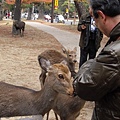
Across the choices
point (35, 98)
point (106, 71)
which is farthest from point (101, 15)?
point (35, 98)

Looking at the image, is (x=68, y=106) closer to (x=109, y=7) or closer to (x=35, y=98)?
(x=35, y=98)

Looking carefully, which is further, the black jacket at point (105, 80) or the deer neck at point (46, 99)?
the deer neck at point (46, 99)

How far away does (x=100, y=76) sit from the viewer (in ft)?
6.71

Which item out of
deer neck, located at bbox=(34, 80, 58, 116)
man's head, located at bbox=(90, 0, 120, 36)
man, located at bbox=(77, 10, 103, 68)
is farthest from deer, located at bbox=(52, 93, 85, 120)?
man's head, located at bbox=(90, 0, 120, 36)

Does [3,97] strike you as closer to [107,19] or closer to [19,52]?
[107,19]

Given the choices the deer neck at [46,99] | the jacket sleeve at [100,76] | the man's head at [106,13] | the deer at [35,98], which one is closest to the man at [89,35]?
the deer at [35,98]

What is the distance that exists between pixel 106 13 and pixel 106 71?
36 cm

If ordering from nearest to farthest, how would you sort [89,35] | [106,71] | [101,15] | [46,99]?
[106,71] < [101,15] < [46,99] < [89,35]

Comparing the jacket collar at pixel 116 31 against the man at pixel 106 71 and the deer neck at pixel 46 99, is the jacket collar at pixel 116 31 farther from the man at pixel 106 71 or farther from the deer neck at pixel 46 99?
the deer neck at pixel 46 99

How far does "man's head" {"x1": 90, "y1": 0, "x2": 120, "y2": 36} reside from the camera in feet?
6.89

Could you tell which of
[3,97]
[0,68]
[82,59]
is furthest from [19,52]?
[3,97]

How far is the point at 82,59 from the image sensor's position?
323 inches

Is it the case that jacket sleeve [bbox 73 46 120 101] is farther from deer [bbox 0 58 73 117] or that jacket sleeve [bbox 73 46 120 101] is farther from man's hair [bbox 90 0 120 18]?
deer [bbox 0 58 73 117]

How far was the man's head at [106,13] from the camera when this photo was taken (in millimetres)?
2102
